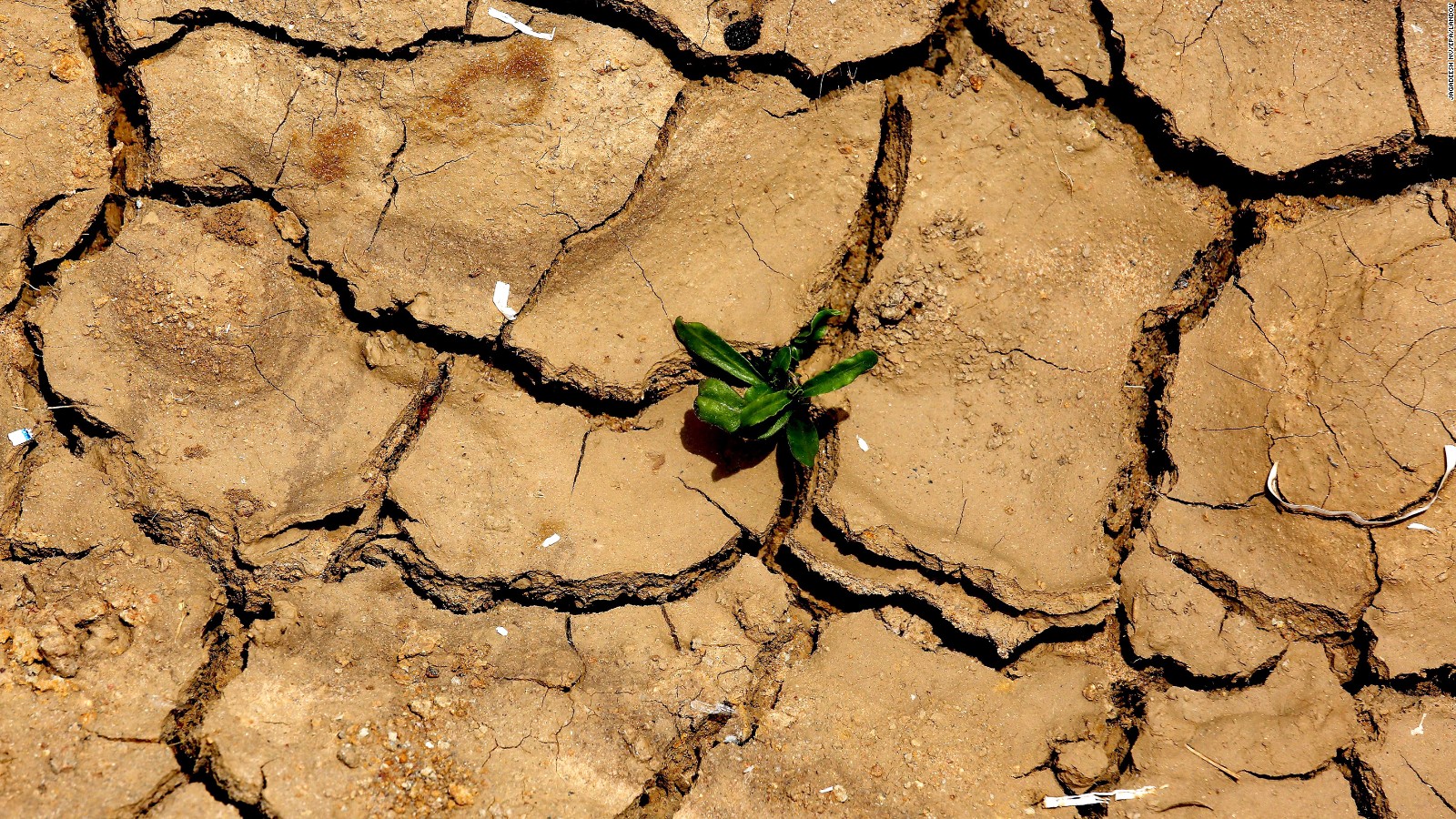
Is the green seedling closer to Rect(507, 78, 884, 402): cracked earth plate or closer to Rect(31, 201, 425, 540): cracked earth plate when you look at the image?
Rect(507, 78, 884, 402): cracked earth plate

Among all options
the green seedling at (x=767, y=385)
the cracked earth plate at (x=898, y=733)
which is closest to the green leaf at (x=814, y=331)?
the green seedling at (x=767, y=385)

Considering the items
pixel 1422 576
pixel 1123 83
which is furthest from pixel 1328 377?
pixel 1123 83

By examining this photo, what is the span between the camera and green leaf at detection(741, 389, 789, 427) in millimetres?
2729

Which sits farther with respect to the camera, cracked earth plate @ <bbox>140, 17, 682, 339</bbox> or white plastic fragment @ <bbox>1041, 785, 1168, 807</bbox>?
cracked earth plate @ <bbox>140, 17, 682, 339</bbox>

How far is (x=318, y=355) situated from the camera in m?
2.87

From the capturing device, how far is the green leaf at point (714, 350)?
2814 mm

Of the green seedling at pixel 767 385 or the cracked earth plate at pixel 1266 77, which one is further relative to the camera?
the cracked earth plate at pixel 1266 77

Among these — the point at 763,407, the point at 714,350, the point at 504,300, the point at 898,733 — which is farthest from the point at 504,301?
the point at 898,733

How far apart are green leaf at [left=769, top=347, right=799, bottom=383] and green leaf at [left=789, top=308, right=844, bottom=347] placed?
5 centimetres

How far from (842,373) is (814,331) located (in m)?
0.17

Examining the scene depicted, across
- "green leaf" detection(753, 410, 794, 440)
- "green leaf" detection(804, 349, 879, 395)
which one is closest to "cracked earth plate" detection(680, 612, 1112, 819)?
"green leaf" detection(753, 410, 794, 440)

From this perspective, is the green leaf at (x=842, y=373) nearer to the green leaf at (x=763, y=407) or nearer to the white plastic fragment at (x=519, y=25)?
the green leaf at (x=763, y=407)

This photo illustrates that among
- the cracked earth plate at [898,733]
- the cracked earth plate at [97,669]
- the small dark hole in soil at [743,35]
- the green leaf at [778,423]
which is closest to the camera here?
the cracked earth plate at [97,669]

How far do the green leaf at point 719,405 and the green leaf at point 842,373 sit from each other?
0.74 feet
